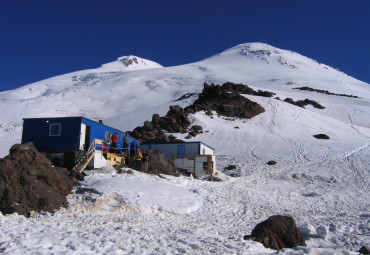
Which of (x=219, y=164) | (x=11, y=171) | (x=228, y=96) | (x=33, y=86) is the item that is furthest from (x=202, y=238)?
(x=33, y=86)

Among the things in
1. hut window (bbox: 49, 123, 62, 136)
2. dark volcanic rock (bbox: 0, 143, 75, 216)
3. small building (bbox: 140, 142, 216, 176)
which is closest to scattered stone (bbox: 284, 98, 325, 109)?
small building (bbox: 140, 142, 216, 176)

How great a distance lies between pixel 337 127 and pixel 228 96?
15774 millimetres

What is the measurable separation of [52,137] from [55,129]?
1.50 ft

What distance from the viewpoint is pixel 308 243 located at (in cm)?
891

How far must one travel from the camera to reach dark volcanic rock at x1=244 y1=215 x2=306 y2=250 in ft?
27.1

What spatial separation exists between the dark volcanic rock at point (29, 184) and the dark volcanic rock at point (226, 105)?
109 ft

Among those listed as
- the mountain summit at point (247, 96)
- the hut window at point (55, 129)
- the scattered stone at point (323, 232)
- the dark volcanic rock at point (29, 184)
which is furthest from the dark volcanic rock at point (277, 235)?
the mountain summit at point (247, 96)

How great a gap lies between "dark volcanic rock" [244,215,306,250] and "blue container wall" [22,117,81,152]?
11.6 metres

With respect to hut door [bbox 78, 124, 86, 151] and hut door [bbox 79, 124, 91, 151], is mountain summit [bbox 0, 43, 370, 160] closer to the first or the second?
hut door [bbox 79, 124, 91, 151]

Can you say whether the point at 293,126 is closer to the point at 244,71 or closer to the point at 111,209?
the point at 111,209

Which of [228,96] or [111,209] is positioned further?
[228,96]

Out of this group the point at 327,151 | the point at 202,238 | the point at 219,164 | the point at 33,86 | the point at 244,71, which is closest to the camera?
Answer: the point at 202,238

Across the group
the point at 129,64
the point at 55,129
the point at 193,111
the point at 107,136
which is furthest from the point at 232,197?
the point at 129,64

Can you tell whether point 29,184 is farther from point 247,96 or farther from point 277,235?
point 247,96
